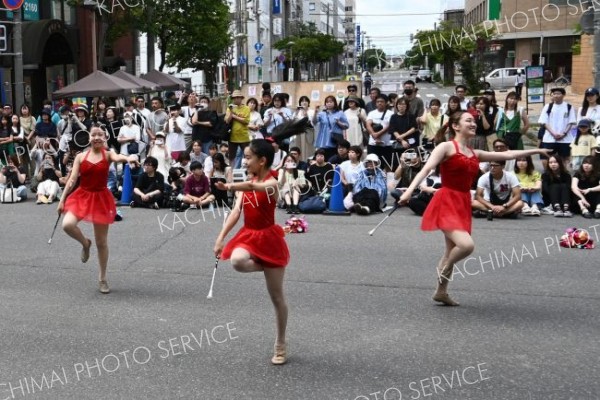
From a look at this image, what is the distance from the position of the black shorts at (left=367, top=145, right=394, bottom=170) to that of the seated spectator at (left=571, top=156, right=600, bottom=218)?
12.0 feet

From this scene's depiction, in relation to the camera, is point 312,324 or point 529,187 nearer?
point 312,324

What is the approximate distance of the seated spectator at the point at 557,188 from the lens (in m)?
12.8

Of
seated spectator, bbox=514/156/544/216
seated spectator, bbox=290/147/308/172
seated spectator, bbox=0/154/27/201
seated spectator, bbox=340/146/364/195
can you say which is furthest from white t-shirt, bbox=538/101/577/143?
seated spectator, bbox=0/154/27/201

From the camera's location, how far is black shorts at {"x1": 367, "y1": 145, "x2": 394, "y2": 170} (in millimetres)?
15141

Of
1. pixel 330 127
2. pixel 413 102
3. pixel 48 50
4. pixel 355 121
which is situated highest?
pixel 48 50

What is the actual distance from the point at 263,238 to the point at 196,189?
8480 mm

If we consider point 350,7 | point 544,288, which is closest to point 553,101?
point 544,288

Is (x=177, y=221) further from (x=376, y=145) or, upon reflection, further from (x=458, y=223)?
(x=458, y=223)

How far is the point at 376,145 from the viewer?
15148mm

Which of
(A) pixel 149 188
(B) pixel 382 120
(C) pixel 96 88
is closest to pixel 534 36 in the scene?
(C) pixel 96 88

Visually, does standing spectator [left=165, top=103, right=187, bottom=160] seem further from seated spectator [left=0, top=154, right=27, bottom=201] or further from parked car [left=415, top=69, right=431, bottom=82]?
parked car [left=415, top=69, right=431, bottom=82]

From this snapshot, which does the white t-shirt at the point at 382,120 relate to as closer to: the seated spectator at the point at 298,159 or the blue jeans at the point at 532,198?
the seated spectator at the point at 298,159

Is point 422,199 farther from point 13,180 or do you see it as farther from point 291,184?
point 13,180

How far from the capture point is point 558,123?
46.3 ft
